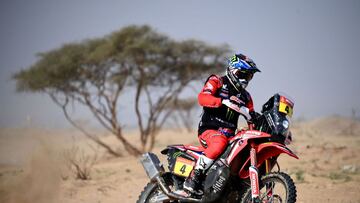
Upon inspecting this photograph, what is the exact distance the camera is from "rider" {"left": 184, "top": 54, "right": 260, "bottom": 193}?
5.64m

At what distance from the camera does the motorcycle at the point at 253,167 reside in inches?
207

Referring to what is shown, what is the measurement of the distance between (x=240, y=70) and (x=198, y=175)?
130 centimetres

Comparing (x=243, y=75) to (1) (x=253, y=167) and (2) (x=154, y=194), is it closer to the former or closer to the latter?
(1) (x=253, y=167)

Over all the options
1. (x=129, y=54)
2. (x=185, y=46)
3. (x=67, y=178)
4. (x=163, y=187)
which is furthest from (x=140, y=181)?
(x=185, y=46)

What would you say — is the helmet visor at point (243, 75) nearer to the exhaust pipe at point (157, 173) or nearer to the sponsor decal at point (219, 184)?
the sponsor decal at point (219, 184)

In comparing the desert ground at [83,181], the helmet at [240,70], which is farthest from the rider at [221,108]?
the desert ground at [83,181]

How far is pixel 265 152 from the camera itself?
5426 mm

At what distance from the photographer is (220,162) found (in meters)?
5.57

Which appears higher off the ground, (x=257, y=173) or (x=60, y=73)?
(x=60, y=73)

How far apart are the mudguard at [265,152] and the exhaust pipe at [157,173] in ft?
2.06

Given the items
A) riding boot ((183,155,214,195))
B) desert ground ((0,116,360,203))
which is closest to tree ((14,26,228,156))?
desert ground ((0,116,360,203))

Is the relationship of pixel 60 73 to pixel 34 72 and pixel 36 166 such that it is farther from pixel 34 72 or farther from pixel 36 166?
pixel 36 166

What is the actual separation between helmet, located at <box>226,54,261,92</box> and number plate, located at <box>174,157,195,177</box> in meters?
1.06

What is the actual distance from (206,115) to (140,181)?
5.25 m
